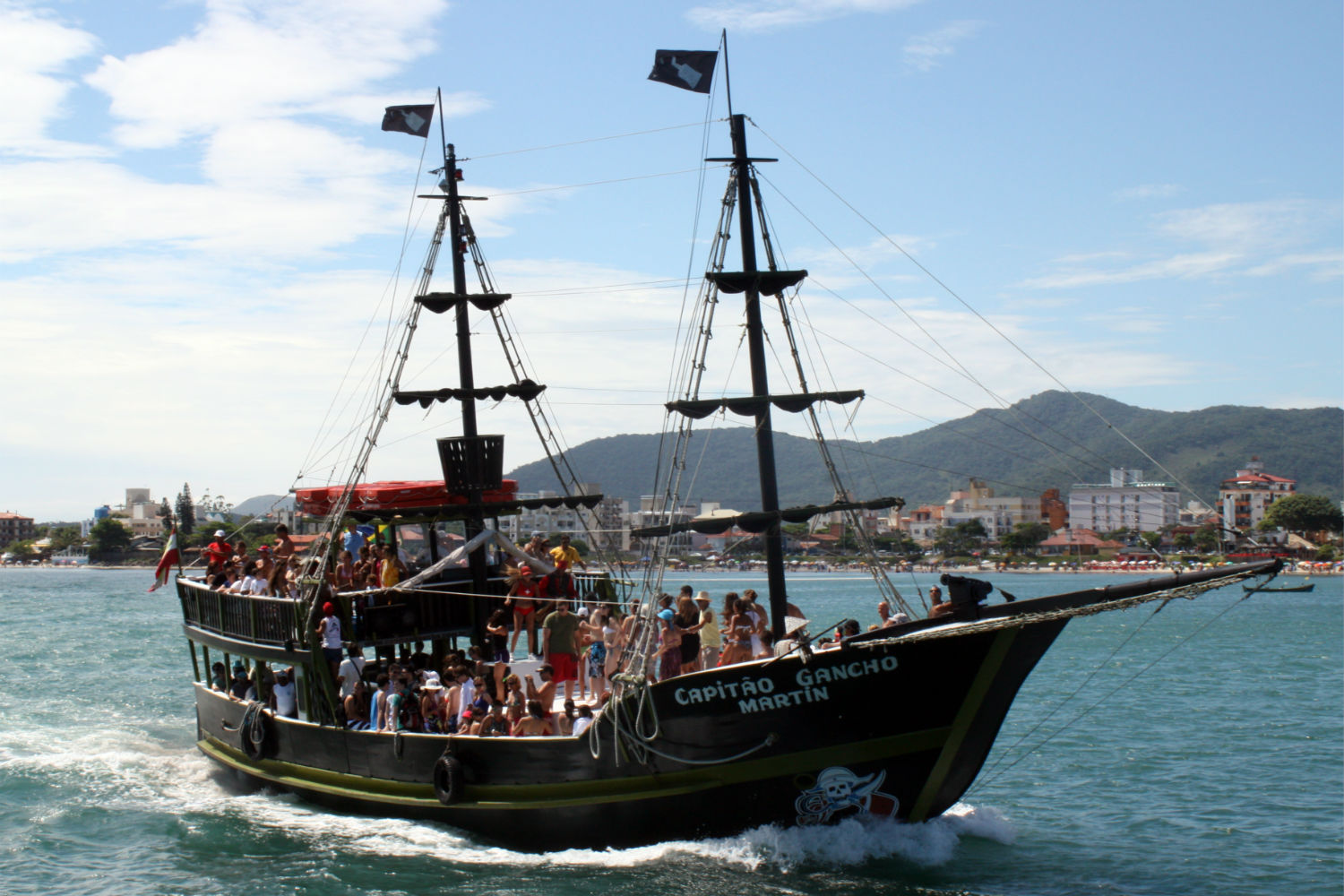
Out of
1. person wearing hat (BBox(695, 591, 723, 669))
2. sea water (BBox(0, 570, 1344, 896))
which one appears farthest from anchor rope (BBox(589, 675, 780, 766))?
person wearing hat (BBox(695, 591, 723, 669))

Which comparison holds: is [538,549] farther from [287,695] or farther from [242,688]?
[242,688]

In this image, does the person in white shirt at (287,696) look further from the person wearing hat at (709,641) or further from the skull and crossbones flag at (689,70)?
the skull and crossbones flag at (689,70)

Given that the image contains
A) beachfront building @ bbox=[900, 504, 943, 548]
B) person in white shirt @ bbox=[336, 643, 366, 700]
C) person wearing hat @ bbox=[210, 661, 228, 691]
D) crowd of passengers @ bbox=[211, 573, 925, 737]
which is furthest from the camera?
beachfront building @ bbox=[900, 504, 943, 548]

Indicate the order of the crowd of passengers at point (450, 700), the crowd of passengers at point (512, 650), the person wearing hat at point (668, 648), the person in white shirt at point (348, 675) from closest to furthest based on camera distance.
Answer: the person wearing hat at point (668, 648)
the crowd of passengers at point (512, 650)
the crowd of passengers at point (450, 700)
the person in white shirt at point (348, 675)

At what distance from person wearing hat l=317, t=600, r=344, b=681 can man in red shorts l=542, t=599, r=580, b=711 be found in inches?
130

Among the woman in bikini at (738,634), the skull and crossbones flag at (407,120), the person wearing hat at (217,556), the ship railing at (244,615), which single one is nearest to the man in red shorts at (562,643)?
the woman in bikini at (738,634)

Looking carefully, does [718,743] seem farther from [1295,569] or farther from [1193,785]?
[1295,569]

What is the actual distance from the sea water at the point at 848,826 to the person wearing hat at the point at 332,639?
219 cm

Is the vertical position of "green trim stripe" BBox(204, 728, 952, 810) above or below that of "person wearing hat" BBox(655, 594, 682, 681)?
below

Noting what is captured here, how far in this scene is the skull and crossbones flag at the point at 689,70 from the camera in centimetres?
1650

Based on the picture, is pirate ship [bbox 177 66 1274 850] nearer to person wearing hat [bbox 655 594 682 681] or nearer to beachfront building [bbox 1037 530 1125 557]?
person wearing hat [bbox 655 594 682 681]

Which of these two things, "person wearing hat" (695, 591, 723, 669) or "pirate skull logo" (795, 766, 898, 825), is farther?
"person wearing hat" (695, 591, 723, 669)

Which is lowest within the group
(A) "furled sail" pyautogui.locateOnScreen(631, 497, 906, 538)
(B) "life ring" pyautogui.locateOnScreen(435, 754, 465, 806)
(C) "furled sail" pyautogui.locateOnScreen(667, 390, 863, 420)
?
(B) "life ring" pyautogui.locateOnScreen(435, 754, 465, 806)

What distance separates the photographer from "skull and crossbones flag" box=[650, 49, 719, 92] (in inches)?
650
